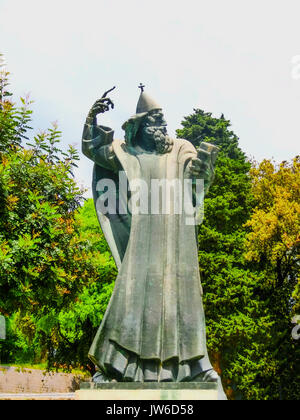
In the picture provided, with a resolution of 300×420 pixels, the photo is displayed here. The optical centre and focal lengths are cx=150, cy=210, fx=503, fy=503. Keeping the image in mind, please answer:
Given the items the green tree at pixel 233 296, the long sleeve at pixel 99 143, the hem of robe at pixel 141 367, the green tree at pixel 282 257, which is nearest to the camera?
the hem of robe at pixel 141 367

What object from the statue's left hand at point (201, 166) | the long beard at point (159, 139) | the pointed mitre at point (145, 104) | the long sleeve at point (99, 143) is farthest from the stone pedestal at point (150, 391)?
the pointed mitre at point (145, 104)

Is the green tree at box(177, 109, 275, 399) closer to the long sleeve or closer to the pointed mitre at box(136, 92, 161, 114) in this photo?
the pointed mitre at box(136, 92, 161, 114)

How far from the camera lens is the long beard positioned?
691 cm

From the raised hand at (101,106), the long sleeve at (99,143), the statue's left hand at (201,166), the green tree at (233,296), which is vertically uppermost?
the raised hand at (101,106)

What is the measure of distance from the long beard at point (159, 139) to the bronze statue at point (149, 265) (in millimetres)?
14

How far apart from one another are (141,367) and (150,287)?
94cm

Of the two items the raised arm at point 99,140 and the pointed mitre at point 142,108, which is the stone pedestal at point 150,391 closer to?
the raised arm at point 99,140

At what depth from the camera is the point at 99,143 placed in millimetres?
6895

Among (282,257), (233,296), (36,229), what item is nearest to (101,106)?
(36,229)

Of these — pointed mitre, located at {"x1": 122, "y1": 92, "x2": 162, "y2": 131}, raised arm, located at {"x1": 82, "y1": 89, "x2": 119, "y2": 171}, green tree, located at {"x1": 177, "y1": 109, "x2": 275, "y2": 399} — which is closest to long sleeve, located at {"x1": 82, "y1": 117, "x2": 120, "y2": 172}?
raised arm, located at {"x1": 82, "y1": 89, "x2": 119, "y2": 171}

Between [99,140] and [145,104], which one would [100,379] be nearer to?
[99,140]
